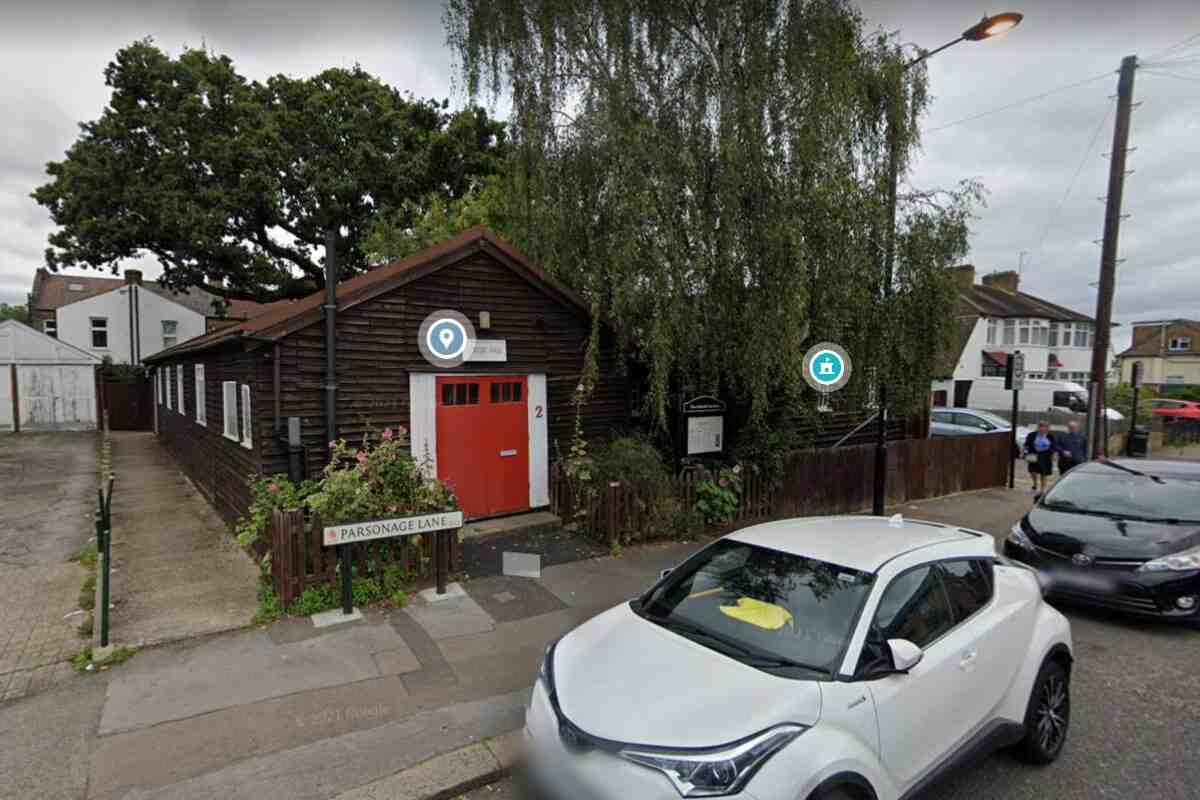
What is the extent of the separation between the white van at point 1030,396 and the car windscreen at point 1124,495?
17.5m

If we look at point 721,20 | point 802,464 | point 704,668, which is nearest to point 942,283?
point 802,464

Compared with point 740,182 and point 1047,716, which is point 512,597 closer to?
point 1047,716

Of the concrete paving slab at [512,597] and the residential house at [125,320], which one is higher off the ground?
the residential house at [125,320]

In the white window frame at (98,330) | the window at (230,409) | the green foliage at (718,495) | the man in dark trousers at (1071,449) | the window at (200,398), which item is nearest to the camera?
the window at (230,409)

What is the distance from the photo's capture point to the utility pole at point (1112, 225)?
11391mm

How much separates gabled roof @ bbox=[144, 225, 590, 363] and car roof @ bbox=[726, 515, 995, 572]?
5.63m

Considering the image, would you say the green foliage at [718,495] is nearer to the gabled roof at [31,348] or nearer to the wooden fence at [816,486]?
the wooden fence at [816,486]

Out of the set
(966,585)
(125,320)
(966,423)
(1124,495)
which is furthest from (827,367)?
(125,320)

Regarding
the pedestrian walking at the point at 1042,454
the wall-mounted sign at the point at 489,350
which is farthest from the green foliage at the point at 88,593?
the pedestrian walking at the point at 1042,454

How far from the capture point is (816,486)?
10.3 meters

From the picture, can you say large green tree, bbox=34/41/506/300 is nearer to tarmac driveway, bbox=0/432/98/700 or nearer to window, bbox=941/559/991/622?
tarmac driveway, bbox=0/432/98/700

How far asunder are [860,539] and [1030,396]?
30.3m

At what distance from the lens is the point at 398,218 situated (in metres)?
20.0

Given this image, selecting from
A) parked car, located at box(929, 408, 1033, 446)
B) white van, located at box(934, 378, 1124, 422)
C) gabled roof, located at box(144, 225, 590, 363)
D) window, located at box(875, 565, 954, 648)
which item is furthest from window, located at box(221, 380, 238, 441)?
white van, located at box(934, 378, 1124, 422)
